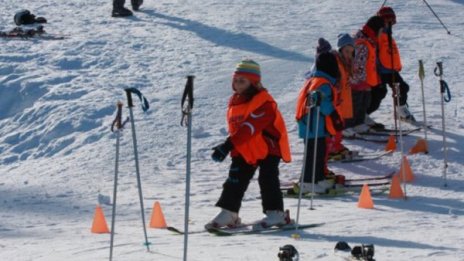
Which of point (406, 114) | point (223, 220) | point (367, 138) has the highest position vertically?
point (406, 114)

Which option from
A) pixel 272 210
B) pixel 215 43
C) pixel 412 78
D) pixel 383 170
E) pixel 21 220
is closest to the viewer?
pixel 272 210

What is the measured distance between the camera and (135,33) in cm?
2055

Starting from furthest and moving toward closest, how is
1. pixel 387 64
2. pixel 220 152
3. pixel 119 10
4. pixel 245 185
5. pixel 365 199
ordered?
pixel 119 10, pixel 387 64, pixel 365 199, pixel 245 185, pixel 220 152

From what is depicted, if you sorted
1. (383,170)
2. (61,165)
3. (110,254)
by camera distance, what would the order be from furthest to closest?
1. (61,165)
2. (383,170)
3. (110,254)

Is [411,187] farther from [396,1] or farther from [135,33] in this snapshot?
[396,1]

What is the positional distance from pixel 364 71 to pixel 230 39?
6.02 m

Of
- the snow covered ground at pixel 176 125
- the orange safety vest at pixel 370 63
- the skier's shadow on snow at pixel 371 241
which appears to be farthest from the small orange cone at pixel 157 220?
the orange safety vest at pixel 370 63

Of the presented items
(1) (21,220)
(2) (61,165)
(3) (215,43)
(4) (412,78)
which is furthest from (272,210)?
(3) (215,43)

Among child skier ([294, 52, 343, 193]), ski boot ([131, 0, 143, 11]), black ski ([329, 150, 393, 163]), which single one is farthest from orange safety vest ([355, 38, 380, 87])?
ski boot ([131, 0, 143, 11])

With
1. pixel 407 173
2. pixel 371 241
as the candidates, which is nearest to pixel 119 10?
pixel 407 173

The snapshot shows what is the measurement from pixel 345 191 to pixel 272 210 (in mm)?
1969

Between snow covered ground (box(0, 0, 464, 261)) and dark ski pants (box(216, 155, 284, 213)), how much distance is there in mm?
443

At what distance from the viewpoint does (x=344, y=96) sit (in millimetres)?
13320

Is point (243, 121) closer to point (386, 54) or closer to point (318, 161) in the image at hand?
point (318, 161)
